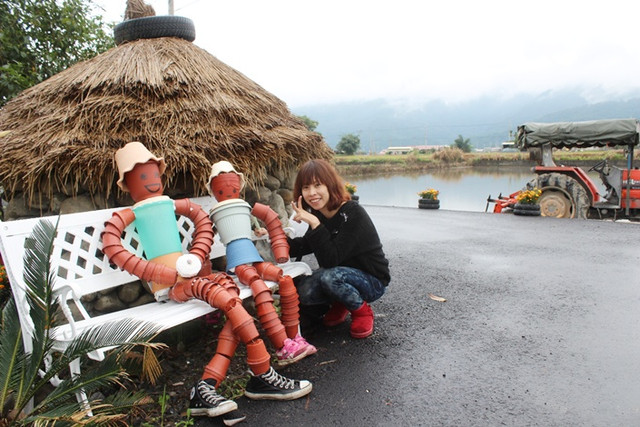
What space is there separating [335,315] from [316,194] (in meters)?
1.10

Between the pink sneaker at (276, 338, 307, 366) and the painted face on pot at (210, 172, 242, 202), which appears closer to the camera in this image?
the pink sneaker at (276, 338, 307, 366)

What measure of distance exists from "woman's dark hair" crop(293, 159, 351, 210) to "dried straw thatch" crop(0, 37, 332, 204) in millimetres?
473

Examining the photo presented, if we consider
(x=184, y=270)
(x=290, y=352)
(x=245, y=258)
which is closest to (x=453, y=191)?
(x=245, y=258)

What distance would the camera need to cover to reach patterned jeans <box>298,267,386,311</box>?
310 centimetres

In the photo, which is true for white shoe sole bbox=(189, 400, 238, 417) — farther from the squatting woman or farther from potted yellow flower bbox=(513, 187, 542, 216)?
potted yellow flower bbox=(513, 187, 542, 216)

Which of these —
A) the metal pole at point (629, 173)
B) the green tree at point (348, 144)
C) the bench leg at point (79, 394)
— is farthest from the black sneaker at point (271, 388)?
the green tree at point (348, 144)

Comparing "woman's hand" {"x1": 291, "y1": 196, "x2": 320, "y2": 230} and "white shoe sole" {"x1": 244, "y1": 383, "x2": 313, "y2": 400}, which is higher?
"woman's hand" {"x1": 291, "y1": 196, "x2": 320, "y2": 230}

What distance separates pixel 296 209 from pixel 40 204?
72.2 inches

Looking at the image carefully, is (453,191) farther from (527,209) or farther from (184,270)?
(184,270)

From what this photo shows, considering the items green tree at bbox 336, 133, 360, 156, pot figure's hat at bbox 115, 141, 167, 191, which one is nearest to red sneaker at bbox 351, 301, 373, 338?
pot figure's hat at bbox 115, 141, 167, 191

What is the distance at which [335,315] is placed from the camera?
3613 millimetres

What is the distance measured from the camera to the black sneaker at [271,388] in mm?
2549

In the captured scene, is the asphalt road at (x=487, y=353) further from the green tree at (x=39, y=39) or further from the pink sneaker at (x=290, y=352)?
the green tree at (x=39, y=39)

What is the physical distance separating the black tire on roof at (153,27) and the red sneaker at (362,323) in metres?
3.10
